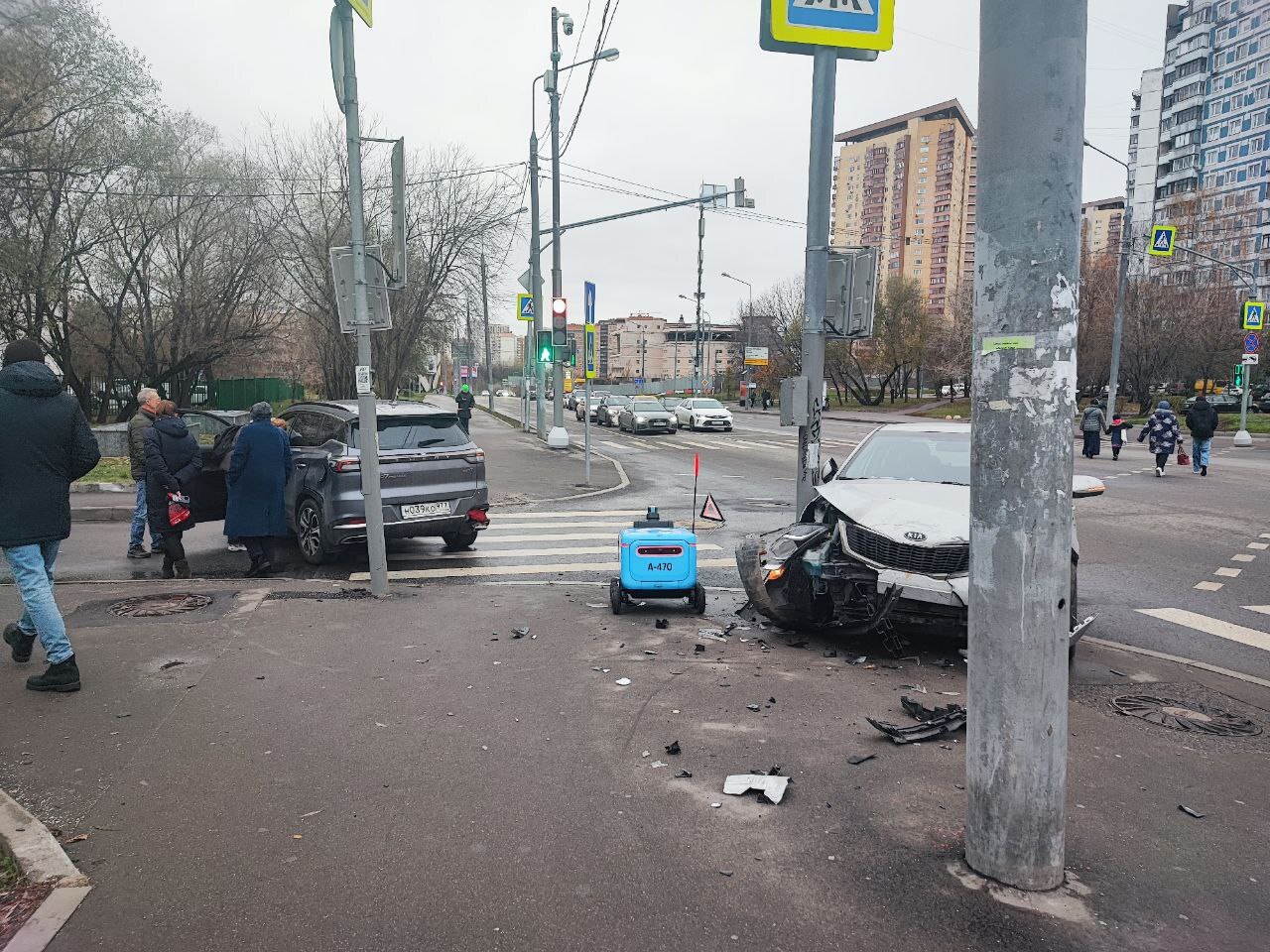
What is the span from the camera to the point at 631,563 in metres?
7.48

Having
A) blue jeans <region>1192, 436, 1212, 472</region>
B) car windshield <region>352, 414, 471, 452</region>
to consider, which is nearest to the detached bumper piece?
car windshield <region>352, 414, 471, 452</region>

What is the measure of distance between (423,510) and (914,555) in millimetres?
5623

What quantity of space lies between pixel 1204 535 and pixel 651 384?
102954mm

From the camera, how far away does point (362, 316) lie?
802 cm

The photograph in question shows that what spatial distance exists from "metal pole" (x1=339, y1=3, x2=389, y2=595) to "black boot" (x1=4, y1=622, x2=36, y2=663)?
8.92 ft

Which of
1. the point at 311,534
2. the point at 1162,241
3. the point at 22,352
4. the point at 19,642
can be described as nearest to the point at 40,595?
the point at 19,642

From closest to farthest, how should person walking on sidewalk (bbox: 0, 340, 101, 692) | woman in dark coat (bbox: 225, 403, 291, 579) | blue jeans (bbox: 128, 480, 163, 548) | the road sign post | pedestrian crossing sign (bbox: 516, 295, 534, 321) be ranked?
person walking on sidewalk (bbox: 0, 340, 101, 692) < the road sign post < woman in dark coat (bbox: 225, 403, 291, 579) < blue jeans (bbox: 128, 480, 163, 548) < pedestrian crossing sign (bbox: 516, 295, 534, 321)

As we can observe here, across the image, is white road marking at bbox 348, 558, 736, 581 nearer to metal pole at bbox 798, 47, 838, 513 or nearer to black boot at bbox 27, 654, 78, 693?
metal pole at bbox 798, 47, 838, 513

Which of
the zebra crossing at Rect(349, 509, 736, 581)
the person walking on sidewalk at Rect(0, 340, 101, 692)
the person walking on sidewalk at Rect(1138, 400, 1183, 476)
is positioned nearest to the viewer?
the person walking on sidewalk at Rect(0, 340, 101, 692)

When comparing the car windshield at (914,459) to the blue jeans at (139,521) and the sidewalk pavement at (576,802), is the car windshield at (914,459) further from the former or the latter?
the blue jeans at (139,521)

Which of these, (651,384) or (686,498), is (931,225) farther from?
(686,498)

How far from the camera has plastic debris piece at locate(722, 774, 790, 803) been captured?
13.2 ft

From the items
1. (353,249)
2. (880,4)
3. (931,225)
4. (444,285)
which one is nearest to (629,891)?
(353,249)

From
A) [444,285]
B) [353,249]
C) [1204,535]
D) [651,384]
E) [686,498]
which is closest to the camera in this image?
[353,249]
